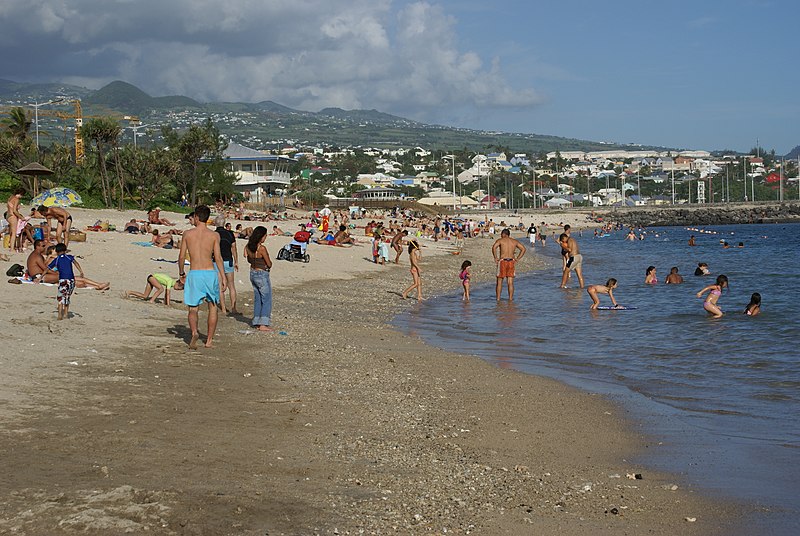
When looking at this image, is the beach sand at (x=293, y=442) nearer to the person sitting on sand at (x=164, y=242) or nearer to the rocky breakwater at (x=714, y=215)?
the person sitting on sand at (x=164, y=242)

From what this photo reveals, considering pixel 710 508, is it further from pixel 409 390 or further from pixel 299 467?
pixel 409 390

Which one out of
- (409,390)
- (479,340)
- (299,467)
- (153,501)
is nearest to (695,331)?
(479,340)

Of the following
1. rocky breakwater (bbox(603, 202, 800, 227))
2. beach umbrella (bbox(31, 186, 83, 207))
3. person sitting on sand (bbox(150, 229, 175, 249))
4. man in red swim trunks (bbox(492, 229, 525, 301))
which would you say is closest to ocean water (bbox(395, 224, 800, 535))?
man in red swim trunks (bbox(492, 229, 525, 301))

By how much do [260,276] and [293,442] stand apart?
5.74 m

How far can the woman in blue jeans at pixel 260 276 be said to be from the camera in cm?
1147

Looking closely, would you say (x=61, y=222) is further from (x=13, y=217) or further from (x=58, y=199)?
(x=58, y=199)

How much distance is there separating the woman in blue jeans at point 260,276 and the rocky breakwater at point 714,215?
93057mm

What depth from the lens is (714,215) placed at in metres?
110

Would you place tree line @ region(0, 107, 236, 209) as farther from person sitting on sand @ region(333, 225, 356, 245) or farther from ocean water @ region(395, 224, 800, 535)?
ocean water @ region(395, 224, 800, 535)

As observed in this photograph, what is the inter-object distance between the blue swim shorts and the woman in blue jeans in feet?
6.39

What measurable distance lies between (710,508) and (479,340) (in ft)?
27.0

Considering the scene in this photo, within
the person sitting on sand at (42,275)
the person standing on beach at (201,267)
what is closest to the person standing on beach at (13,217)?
the person sitting on sand at (42,275)

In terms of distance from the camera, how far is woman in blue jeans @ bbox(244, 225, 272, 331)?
1147cm

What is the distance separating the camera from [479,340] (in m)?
13.3
